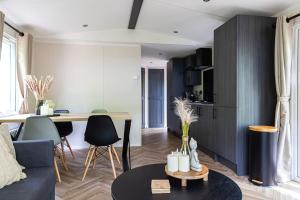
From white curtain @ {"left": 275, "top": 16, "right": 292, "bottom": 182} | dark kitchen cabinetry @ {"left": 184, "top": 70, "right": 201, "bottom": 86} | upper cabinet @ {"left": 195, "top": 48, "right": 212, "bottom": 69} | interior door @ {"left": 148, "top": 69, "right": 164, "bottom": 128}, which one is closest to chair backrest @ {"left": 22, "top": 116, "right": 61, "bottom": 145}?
white curtain @ {"left": 275, "top": 16, "right": 292, "bottom": 182}

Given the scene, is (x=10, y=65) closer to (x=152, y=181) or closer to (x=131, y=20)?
(x=131, y=20)

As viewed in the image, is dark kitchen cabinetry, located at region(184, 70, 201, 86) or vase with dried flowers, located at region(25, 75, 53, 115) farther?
dark kitchen cabinetry, located at region(184, 70, 201, 86)

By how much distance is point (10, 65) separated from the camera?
3.95 metres

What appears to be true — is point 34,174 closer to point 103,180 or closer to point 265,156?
point 103,180

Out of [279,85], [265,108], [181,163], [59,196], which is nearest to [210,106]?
[265,108]

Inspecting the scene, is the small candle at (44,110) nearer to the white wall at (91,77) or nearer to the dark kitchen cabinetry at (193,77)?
the white wall at (91,77)

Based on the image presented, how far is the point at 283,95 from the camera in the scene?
2.96 m

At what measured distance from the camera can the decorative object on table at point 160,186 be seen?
150 cm

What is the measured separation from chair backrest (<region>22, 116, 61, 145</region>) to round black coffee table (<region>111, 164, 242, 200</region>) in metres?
1.51

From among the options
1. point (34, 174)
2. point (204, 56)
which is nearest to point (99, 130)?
point (34, 174)

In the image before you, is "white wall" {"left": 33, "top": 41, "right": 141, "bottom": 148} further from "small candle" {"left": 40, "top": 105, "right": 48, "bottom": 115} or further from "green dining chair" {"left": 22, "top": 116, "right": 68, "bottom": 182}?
"green dining chair" {"left": 22, "top": 116, "right": 68, "bottom": 182}

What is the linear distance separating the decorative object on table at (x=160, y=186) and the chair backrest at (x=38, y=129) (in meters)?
1.81

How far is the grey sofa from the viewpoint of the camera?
153 centimetres

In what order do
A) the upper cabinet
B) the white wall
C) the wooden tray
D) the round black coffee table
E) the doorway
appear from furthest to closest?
the doorway → the upper cabinet → the white wall → the wooden tray → the round black coffee table
